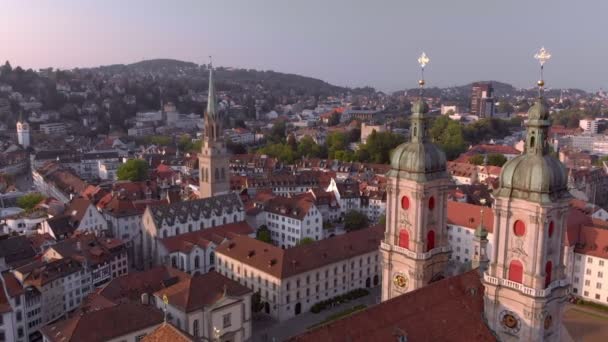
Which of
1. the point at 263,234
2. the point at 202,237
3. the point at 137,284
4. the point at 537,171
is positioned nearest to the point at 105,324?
the point at 137,284

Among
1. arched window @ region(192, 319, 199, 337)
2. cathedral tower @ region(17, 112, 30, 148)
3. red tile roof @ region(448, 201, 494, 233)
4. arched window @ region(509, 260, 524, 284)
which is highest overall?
arched window @ region(509, 260, 524, 284)

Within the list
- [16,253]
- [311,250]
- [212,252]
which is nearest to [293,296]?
[311,250]

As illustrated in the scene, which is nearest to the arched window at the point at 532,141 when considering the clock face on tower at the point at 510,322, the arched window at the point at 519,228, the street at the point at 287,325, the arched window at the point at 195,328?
the arched window at the point at 519,228

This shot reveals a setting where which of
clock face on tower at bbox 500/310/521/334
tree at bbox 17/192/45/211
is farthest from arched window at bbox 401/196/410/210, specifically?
tree at bbox 17/192/45/211

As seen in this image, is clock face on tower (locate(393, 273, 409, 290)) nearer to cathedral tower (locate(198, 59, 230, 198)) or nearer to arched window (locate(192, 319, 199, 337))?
arched window (locate(192, 319, 199, 337))

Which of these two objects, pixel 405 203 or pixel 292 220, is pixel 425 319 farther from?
pixel 292 220
